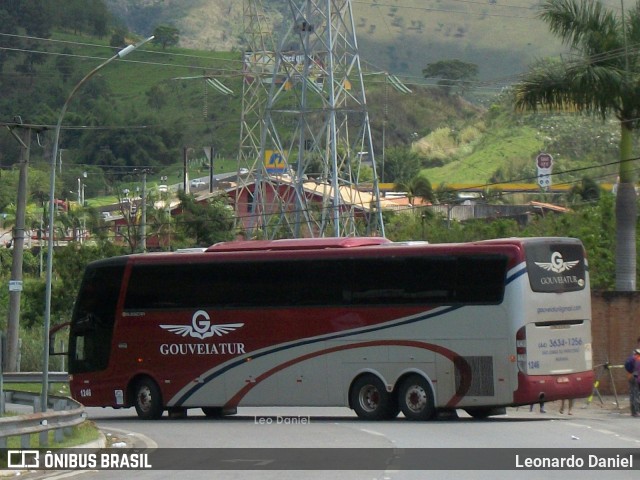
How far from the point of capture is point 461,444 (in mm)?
20094

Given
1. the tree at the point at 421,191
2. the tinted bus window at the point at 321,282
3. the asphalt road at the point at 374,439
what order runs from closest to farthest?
the asphalt road at the point at 374,439
the tinted bus window at the point at 321,282
the tree at the point at 421,191

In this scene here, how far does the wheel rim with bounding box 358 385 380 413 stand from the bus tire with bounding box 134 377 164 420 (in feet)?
16.6

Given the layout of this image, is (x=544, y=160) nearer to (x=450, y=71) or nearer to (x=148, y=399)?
(x=148, y=399)

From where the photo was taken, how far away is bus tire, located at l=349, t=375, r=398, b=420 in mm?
26469

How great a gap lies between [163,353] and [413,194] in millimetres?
54825

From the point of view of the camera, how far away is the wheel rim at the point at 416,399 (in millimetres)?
26047

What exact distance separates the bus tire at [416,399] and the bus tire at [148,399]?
5.99 metres

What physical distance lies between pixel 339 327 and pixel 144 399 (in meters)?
5.42

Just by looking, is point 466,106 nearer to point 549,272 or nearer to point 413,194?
point 413,194

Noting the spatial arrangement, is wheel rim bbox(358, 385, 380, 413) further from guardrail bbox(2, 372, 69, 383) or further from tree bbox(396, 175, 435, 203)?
tree bbox(396, 175, 435, 203)

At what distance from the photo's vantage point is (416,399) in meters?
26.1

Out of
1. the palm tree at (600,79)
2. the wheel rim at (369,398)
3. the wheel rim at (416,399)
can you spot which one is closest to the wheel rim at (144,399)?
the wheel rim at (369,398)

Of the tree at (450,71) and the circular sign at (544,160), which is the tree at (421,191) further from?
the tree at (450,71)

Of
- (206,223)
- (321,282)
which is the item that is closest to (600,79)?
(321,282)
